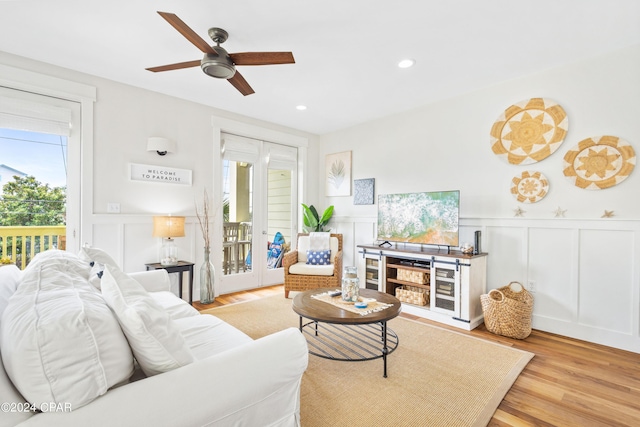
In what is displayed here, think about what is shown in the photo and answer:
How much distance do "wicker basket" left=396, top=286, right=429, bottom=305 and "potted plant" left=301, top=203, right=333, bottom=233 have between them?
1758 mm

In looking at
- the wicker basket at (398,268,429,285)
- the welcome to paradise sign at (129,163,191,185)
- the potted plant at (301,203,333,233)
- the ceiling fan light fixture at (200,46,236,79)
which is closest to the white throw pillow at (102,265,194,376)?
the ceiling fan light fixture at (200,46,236,79)

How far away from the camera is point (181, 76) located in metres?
3.22

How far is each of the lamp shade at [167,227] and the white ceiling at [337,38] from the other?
150 centimetres

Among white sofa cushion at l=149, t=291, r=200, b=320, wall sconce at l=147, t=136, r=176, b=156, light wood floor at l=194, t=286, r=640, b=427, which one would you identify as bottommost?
light wood floor at l=194, t=286, r=640, b=427

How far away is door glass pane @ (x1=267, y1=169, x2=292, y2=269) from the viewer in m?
4.96

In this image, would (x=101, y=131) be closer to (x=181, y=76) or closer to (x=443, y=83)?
(x=181, y=76)

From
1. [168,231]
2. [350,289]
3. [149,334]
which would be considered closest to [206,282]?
[168,231]

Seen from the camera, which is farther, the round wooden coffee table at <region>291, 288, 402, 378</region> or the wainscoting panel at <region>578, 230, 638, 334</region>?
the wainscoting panel at <region>578, 230, 638, 334</region>

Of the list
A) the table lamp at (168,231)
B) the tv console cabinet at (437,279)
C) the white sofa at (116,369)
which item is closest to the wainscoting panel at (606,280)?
the tv console cabinet at (437,279)

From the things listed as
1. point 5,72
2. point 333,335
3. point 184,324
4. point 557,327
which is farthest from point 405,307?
point 5,72

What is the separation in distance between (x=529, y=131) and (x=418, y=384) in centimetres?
271

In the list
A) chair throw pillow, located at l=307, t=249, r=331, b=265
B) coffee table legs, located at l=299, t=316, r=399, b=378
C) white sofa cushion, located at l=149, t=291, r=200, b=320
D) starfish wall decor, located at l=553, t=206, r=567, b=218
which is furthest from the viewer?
chair throw pillow, located at l=307, t=249, r=331, b=265

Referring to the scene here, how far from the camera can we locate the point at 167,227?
135 inches

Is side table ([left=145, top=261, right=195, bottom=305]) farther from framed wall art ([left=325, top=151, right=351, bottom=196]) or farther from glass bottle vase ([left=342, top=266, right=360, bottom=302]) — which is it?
framed wall art ([left=325, top=151, right=351, bottom=196])
